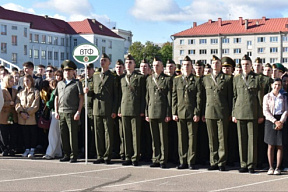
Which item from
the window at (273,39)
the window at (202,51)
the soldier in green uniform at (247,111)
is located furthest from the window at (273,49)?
the soldier in green uniform at (247,111)

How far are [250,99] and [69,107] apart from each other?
4.10 metres

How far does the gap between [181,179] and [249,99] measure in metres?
2.20

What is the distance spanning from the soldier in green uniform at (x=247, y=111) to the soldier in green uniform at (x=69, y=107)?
360 centimetres

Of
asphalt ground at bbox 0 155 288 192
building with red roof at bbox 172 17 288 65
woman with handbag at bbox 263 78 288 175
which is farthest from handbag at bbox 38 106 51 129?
building with red roof at bbox 172 17 288 65

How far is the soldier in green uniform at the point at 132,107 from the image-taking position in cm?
1221

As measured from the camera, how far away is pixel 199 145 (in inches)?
492

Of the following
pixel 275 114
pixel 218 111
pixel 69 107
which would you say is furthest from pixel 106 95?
pixel 275 114

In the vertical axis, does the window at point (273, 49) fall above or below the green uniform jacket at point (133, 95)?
above

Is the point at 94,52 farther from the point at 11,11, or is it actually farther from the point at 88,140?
the point at 11,11

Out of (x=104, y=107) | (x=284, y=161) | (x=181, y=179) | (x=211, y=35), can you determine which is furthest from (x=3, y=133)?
(x=211, y=35)

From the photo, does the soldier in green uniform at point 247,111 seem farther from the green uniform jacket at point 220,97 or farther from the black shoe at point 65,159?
the black shoe at point 65,159

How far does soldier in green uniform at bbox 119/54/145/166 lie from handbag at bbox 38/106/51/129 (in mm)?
2305

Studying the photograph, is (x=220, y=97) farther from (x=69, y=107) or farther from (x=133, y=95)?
(x=69, y=107)

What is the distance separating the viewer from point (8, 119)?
13.9 m
